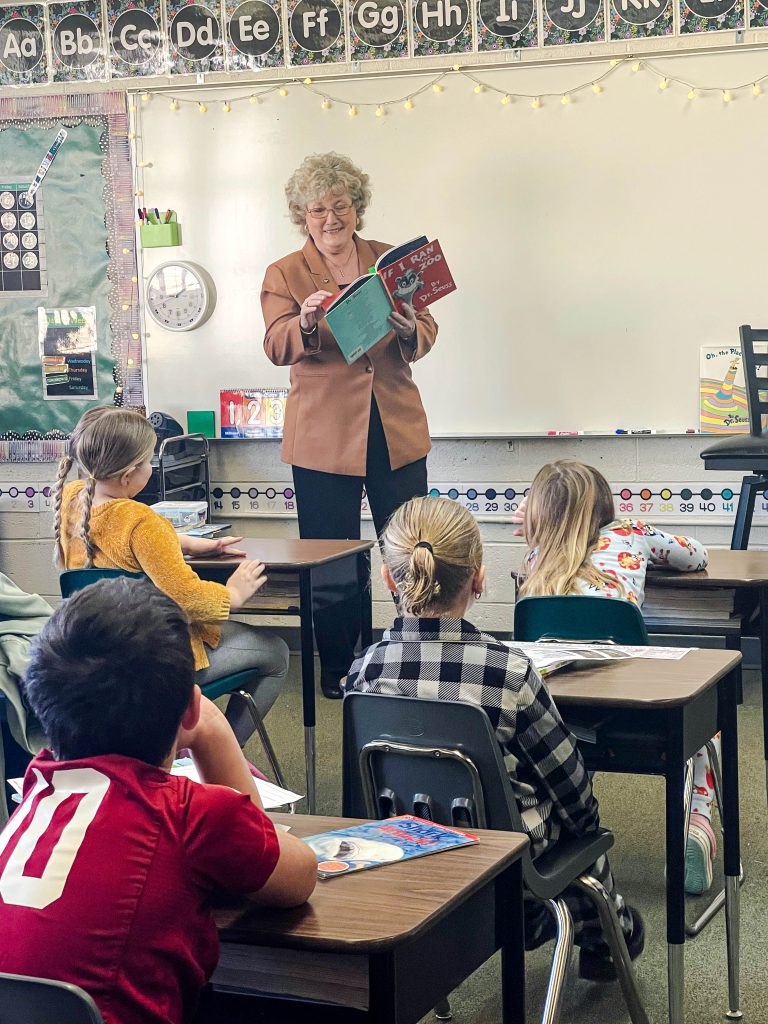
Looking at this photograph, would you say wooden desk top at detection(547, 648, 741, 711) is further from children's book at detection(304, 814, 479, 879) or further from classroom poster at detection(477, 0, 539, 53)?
classroom poster at detection(477, 0, 539, 53)

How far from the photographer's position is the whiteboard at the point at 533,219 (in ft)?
15.6

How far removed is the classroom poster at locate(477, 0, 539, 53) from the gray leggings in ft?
9.02

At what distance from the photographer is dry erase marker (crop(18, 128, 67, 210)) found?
5406 mm

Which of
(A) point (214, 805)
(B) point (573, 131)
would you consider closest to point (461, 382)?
(B) point (573, 131)

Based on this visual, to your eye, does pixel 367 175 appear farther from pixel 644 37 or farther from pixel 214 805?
pixel 214 805

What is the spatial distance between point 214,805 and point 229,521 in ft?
14.0

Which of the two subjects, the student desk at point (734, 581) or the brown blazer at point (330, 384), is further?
the brown blazer at point (330, 384)

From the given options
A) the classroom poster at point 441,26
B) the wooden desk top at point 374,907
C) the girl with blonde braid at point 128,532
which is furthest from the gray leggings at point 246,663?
the classroom poster at point 441,26

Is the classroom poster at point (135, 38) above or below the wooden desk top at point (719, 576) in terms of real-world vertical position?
above

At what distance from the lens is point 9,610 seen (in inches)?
105

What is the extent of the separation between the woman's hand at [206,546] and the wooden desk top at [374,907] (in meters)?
2.19

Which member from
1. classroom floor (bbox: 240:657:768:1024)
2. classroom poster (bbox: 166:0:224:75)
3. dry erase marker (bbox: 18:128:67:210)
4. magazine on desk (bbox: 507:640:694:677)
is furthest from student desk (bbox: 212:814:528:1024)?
dry erase marker (bbox: 18:128:67:210)

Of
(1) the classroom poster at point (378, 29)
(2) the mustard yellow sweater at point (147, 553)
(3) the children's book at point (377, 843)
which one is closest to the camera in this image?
(3) the children's book at point (377, 843)

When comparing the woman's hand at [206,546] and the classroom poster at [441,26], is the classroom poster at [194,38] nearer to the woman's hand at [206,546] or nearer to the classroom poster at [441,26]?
the classroom poster at [441,26]
